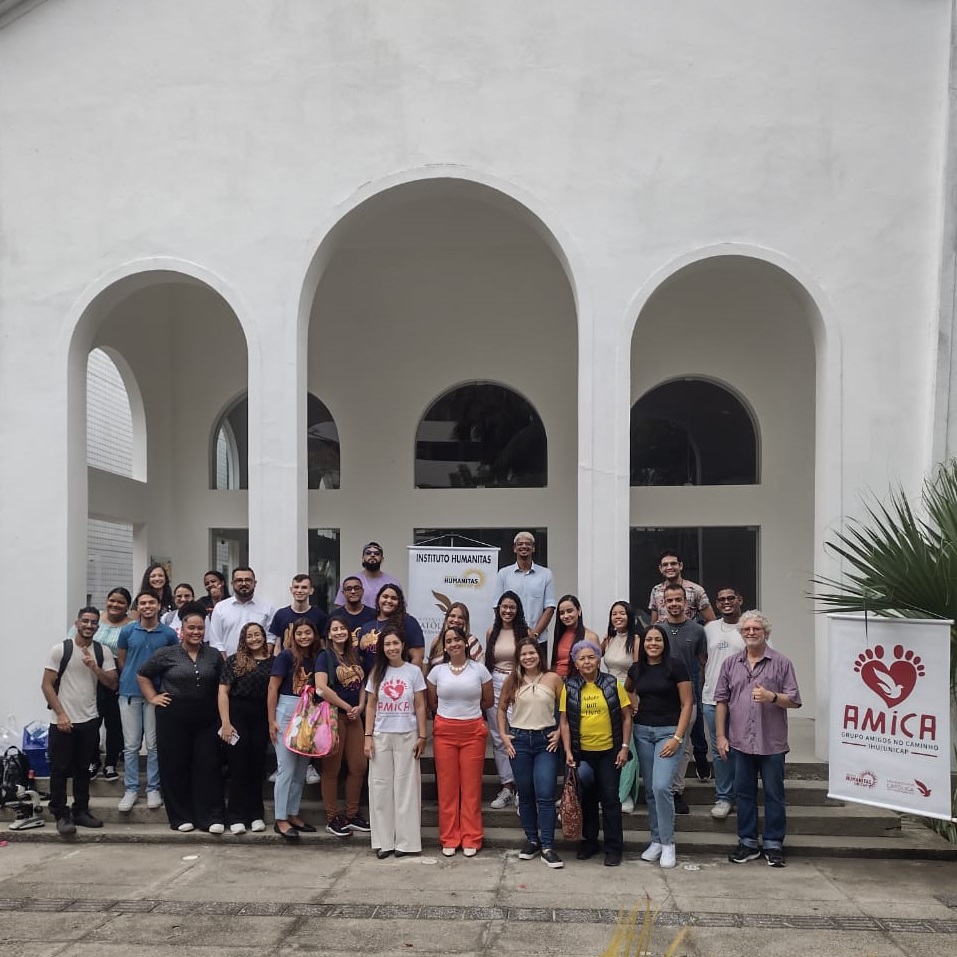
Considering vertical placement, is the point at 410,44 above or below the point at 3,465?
above

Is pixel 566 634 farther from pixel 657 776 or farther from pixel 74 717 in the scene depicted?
pixel 74 717

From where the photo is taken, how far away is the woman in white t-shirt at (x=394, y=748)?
24.5ft

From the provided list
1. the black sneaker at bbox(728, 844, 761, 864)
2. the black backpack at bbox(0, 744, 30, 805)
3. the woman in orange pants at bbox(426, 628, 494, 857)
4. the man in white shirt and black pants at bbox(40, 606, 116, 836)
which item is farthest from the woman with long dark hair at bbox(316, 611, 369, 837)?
the black sneaker at bbox(728, 844, 761, 864)

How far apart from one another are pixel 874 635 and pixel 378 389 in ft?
23.8

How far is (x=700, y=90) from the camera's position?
9.22 metres

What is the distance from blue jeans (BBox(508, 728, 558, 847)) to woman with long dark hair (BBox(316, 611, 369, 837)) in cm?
127

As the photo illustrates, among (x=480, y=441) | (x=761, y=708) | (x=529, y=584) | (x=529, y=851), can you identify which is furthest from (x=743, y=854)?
(x=480, y=441)

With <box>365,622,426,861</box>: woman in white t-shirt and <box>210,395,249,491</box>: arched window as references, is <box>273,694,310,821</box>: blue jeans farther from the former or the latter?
<box>210,395,249,491</box>: arched window

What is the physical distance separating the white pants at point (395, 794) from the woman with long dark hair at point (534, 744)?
71 centimetres

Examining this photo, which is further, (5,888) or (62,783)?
(62,783)

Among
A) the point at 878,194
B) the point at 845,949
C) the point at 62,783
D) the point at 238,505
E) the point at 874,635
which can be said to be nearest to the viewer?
the point at 845,949

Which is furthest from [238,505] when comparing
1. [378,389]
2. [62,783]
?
[62,783]

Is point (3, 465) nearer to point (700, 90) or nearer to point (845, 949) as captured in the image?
point (700, 90)

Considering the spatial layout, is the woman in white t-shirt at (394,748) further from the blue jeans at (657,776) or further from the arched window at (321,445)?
the arched window at (321,445)
